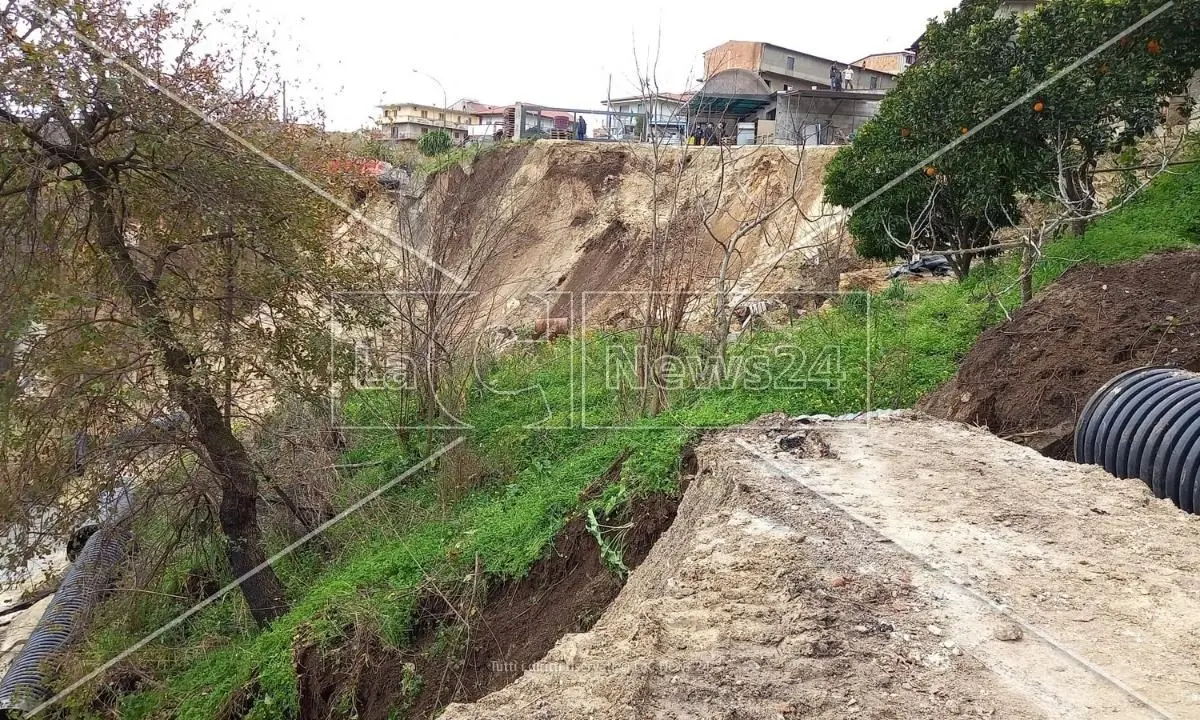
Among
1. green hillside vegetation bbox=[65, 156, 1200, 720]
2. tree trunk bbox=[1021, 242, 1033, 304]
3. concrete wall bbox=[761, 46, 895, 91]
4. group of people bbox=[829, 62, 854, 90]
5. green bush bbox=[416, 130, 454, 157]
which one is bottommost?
green hillside vegetation bbox=[65, 156, 1200, 720]

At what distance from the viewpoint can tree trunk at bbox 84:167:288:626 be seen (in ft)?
19.5

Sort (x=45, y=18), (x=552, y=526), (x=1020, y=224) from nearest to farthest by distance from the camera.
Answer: (x=45, y=18) → (x=552, y=526) → (x=1020, y=224)

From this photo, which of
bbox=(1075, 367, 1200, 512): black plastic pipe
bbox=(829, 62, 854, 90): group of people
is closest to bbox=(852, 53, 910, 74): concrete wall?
bbox=(829, 62, 854, 90): group of people

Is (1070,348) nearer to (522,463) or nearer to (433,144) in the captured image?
(522,463)

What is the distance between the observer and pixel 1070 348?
6.84 meters

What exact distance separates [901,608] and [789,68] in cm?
3298

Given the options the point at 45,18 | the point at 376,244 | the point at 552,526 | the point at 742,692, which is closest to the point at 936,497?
the point at 742,692

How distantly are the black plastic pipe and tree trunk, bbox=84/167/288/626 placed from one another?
20.5 ft

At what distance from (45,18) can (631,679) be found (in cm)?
555

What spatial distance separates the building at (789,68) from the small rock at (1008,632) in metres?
28.8

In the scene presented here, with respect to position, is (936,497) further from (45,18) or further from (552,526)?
(45,18)

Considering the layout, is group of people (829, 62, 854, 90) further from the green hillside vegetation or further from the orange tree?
the green hillside vegetation

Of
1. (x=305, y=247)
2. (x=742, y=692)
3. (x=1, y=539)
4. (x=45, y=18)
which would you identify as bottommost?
(x=1, y=539)

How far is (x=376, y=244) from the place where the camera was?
30.7 ft
